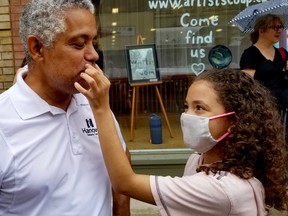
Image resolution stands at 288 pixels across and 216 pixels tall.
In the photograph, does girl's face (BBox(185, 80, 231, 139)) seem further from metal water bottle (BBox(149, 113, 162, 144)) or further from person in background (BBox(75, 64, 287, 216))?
metal water bottle (BBox(149, 113, 162, 144))

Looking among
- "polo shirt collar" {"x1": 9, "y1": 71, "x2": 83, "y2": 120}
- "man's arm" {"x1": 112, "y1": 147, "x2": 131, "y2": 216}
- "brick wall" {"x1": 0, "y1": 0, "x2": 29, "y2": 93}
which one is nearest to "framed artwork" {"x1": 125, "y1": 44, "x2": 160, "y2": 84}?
"brick wall" {"x1": 0, "y1": 0, "x2": 29, "y2": 93}

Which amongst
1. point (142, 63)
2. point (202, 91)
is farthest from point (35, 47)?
point (142, 63)

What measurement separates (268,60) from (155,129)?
1.86 m

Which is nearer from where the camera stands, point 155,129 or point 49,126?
point 49,126

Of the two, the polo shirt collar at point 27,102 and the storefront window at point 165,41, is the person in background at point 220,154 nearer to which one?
the polo shirt collar at point 27,102

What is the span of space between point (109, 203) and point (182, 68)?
4.15 m

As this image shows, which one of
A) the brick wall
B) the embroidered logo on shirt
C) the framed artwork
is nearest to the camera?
the embroidered logo on shirt

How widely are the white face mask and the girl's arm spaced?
0.88 feet

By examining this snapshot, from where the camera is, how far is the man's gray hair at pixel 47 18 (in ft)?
4.91

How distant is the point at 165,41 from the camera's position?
5.68m

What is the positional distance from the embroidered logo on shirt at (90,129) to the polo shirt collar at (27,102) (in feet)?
0.45

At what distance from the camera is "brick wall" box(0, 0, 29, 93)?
4.84 m

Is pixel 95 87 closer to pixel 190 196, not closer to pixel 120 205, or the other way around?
pixel 190 196

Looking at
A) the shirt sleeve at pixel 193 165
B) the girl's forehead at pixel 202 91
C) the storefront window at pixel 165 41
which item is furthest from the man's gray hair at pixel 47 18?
the storefront window at pixel 165 41
